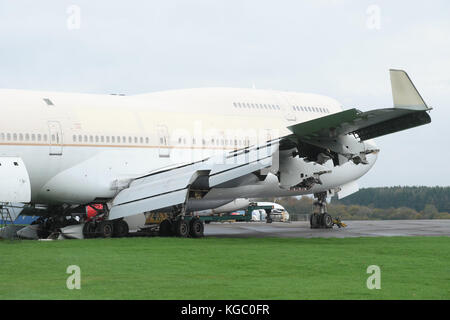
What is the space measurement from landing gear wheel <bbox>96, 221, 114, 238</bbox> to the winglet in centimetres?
1030

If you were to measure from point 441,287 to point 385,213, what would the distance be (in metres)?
46.5

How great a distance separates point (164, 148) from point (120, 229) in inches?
130

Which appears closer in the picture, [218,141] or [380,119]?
[380,119]

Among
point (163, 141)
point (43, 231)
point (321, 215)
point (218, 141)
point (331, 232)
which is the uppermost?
point (218, 141)

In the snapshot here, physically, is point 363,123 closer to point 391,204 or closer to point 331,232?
point 331,232

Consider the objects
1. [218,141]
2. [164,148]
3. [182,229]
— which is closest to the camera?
[182,229]

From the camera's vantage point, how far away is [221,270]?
13.0m

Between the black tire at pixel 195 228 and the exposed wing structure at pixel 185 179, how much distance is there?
1328 millimetres

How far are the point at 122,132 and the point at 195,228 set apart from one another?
4090 millimetres

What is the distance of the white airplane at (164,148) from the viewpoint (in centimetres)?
2038

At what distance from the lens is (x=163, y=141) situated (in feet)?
81.4

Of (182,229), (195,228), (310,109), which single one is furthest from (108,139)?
(310,109)

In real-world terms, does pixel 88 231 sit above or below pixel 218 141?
below

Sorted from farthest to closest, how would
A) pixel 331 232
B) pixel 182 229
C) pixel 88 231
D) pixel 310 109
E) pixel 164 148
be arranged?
pixel 310 109, pixel 331 232, pixel 164 148, pixel 182 229, pixel 88 231
